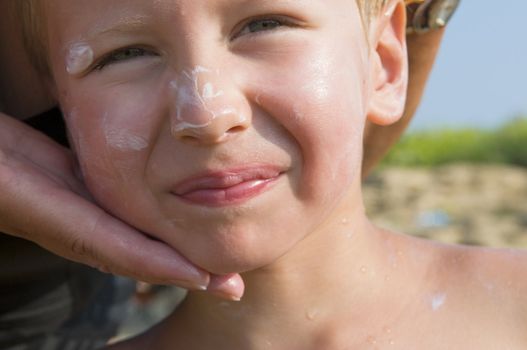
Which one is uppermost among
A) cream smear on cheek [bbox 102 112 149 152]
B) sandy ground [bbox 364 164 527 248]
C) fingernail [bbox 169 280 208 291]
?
cream smear on cheek [bbox 102 112 149 152]

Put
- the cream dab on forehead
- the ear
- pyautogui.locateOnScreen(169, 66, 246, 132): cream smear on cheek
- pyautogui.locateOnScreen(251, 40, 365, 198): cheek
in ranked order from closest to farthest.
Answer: pyautogui.locateOnScreen(169, 66, 246, 132): cream smear on cheek → pyautogui.locateOnScreen(251, 40, 365, 198): cheek → the cream dab on forehead → the ear

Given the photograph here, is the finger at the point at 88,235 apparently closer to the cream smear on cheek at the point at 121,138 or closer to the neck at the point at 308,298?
the cream smear on cheek at the point at 121,138

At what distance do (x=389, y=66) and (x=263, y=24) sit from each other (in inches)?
20.8

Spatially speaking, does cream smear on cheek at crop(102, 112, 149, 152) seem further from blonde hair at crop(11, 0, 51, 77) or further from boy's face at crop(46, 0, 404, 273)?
blonde hair at crop(11, 0, 51, 77)

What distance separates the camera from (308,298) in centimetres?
241

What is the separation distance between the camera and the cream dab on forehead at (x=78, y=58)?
2.15 metres

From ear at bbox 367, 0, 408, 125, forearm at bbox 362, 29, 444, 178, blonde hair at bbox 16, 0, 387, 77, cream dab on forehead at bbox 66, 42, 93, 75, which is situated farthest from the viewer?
forearm at bbox 362, 29, 444, 178

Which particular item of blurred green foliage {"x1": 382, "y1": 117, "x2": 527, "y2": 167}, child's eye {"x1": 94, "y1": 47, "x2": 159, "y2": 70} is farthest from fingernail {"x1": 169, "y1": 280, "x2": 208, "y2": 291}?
blurred green foliage {"x1": 382, "y1": 117, "x2": 527, "y2": 167}

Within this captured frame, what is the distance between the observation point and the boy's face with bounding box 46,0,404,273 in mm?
1984

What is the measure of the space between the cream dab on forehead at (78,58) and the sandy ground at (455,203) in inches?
198

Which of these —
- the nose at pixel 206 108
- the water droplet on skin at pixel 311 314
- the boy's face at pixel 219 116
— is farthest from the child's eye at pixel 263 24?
the water droplet on skin at pixel 311 314

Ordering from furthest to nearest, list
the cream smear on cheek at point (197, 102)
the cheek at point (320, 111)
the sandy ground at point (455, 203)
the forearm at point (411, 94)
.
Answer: the sandy ground at point (455, 203) → the forearm at point (411, 94) → the cheek at point (320, 111) → the cream smear on cheek at point (197, 102)

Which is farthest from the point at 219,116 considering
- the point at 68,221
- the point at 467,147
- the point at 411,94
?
the point at 467,147

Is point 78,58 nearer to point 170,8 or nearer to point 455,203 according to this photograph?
point 170,8
